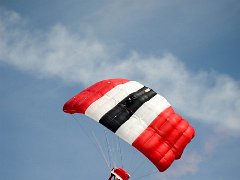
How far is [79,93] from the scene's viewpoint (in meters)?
24.1

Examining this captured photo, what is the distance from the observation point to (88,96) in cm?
2341

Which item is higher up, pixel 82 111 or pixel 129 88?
pixel 129 88

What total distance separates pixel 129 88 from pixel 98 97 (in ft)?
6.34

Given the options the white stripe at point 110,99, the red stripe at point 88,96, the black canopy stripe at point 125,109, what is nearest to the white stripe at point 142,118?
the black canopy stripe at point 125,109

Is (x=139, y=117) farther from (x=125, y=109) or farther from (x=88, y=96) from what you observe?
(x=88, y=96)

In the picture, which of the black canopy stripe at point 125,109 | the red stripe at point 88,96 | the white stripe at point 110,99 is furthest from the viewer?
the red stripe at point 88,96

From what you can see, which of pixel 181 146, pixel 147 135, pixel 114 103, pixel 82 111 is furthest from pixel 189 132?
pixel 82 111

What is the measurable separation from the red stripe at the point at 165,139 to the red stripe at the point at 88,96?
10.6 feet

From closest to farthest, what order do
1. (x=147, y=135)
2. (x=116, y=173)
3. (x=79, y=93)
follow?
1. (x=116, y=173)
2. (x=147, y=135)
3. (x=79, y=93)

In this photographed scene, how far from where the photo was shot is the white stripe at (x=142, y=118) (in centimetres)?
2172

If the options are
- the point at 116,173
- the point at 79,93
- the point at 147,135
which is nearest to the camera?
the point at 116,173

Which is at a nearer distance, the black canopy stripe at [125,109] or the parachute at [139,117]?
the parachute at [139,117]

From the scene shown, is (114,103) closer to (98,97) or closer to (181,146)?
(98,97)

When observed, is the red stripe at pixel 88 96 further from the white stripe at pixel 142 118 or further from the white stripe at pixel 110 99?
the white stripe at pixel 142 118
